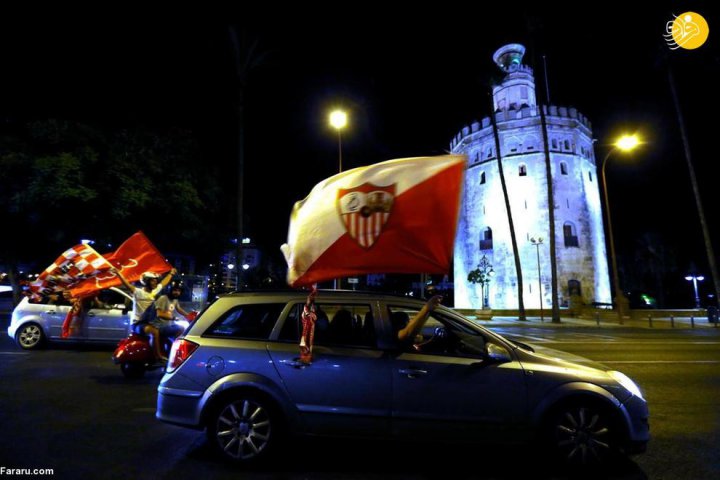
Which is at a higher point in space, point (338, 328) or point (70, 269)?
point (70, 269)

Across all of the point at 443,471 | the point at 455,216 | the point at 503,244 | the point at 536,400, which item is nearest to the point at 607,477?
the point at 536,400

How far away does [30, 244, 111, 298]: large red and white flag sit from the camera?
30.5 feet

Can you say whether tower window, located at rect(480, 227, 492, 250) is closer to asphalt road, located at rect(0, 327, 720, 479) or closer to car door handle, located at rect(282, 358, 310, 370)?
asphalt road, located at rect(0, 327, 720, 479)

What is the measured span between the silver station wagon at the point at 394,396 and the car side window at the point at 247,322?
14cm

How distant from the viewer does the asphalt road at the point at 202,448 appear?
12.9ft

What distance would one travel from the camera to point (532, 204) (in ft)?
144

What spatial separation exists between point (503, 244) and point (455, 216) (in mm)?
43682

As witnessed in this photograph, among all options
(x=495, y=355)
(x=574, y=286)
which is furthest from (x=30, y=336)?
(x=574, y=286)

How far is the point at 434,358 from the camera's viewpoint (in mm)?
4074

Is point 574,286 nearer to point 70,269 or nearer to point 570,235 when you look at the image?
point 570,235

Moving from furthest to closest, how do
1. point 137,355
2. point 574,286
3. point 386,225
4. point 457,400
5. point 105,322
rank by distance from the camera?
point 574,286 → point 105,322 → point 137,355 → point 457,400 → point 386,225

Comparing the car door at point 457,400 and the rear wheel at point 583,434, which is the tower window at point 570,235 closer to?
the rear wheel at point 583,434

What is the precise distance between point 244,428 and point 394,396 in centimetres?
152

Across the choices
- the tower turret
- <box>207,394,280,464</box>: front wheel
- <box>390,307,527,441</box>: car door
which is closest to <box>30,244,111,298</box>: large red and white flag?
<box>207,394,280,464</box>: front wheel
